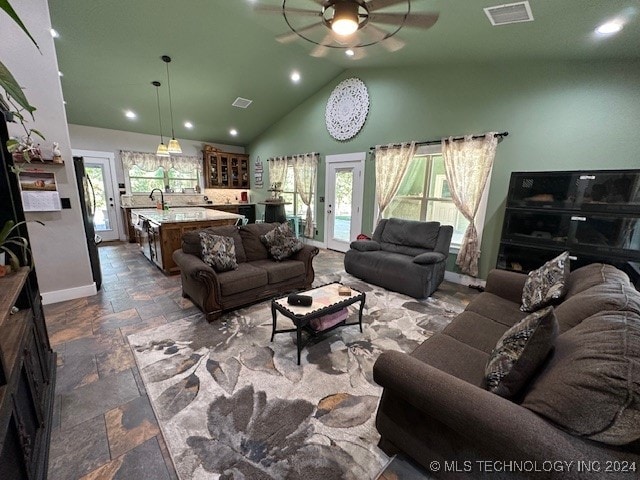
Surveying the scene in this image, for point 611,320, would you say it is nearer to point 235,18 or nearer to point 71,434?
point 71,434

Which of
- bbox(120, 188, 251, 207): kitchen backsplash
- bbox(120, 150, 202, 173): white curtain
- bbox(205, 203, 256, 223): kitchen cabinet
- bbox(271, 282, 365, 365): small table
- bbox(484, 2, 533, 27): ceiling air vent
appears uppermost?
bbox(484, 2, 533, 27): ceiling air vent

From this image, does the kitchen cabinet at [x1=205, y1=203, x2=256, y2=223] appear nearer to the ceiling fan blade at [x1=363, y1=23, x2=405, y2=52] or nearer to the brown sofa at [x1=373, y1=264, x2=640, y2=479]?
the ceiling fan blade at [x1=363, y1=23, x2=405, y2=52]

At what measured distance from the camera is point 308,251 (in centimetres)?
346

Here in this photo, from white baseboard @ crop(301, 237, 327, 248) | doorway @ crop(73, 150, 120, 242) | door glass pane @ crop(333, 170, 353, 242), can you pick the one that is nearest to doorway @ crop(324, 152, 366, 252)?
door glass pane @ crop(333, 170, 353, 242)

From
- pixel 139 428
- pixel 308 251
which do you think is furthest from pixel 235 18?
pixel 139 428

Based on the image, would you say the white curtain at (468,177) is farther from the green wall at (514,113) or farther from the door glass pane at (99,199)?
the door glass pane at (99,199)

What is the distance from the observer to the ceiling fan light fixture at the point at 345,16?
175cm

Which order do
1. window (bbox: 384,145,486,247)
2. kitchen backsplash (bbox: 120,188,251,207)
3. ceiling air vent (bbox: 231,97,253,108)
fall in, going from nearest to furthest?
window (bbox: 384,145,486,247)
ceiling air vent (bbox: 231,97,253,108)
kitchen backsplash (bbox: 120,188,251,207)

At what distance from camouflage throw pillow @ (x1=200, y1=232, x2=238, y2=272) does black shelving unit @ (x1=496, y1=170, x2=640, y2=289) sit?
130 inches

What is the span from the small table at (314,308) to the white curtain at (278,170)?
4.69 meters

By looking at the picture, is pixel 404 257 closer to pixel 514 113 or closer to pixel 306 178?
pixel 514 113

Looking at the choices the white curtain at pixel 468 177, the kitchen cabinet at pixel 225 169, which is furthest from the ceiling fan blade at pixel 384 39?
the kitchen cabinet at pixel 225 169

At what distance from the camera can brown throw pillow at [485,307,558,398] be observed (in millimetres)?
1054

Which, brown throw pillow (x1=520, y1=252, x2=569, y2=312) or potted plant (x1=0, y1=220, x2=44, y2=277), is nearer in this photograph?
potted plant (x1=0, y1=220, x2=44, y2=277)
